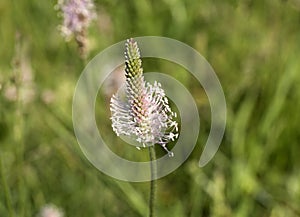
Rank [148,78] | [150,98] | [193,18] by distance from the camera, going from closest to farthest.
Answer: [150,98] → [148,78] → [193,18]

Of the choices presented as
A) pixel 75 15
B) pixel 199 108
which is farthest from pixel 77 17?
pixel 199 108

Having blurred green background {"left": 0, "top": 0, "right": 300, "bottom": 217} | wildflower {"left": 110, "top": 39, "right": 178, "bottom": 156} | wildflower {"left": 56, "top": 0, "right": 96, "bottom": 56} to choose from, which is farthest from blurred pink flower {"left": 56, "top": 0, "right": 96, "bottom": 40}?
wildflower {"left": 110, "top": 39, "right": 178, "bottom": 156}

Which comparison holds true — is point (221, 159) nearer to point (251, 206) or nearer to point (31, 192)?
point (251, 206)

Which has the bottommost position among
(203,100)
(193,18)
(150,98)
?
(150,98)

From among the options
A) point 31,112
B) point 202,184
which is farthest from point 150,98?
point 31,112

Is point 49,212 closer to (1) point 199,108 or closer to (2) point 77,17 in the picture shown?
(2) point 77,17

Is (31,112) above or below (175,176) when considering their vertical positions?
above

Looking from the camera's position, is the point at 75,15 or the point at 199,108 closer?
the point at 75,15
